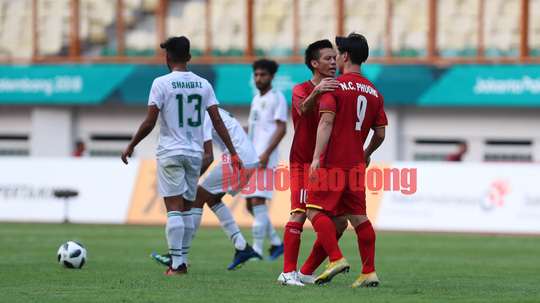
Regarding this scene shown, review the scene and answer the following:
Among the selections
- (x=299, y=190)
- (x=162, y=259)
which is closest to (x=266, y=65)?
(x=162, y=259)

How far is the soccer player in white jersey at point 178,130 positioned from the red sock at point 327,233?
178 cm

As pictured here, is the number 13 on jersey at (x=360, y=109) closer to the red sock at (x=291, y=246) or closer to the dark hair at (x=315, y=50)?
the dark hair at (x=315, y=50)

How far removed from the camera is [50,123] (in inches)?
1067

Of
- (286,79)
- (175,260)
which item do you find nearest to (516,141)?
(286,79)

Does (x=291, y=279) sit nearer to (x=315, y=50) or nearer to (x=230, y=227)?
(x=315, y=50)

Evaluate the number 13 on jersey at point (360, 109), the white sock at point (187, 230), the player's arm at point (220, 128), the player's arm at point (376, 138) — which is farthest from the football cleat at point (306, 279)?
the white sock at point (187, 230)

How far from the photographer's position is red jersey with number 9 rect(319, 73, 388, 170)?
732 cm

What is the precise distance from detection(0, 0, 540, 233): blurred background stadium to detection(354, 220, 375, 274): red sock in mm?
15760

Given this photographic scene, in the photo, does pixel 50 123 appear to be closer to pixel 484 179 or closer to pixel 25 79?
pixel 25 79

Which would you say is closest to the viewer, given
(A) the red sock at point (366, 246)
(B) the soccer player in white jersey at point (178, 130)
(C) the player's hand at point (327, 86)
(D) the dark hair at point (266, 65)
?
(C) the player's hand at point (327, 86)

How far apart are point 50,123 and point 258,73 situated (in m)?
17.0

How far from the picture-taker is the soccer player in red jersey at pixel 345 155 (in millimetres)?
7273

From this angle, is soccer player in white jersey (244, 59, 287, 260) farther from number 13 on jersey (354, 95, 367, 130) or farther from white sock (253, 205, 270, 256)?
number 13 on jersey (354, 95, 367, 130)

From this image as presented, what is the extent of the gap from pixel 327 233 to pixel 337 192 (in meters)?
0.34
